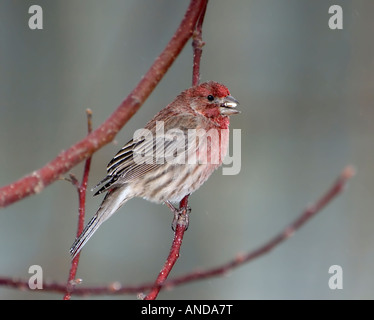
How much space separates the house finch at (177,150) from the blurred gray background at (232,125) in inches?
90.3

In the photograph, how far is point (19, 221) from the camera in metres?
6.41

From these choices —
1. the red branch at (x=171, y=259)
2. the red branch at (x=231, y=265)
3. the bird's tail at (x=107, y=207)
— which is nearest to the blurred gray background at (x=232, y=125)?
the bird's tail at (x=107, y=207)

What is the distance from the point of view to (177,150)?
13.1 feet

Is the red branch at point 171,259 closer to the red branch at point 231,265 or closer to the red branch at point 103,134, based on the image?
the red branch at point 103,134

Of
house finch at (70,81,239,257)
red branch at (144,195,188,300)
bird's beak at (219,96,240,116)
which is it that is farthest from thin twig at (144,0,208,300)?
bird's beak at (219,96,240,116)

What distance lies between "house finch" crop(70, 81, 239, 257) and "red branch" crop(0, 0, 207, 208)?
1939 mm

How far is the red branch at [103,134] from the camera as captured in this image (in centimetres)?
166

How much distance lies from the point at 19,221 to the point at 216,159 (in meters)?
3.09

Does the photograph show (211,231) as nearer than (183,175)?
No

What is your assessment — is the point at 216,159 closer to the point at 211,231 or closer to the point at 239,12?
the point at 211,231

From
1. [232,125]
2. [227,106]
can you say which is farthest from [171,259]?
[232,125]

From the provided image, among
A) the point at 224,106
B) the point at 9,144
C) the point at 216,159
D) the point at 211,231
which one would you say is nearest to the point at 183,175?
the point at 216,159

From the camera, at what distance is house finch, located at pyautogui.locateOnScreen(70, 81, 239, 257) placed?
395cm

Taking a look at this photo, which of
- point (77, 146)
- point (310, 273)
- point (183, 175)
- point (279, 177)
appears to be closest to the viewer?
point (77, 146)
